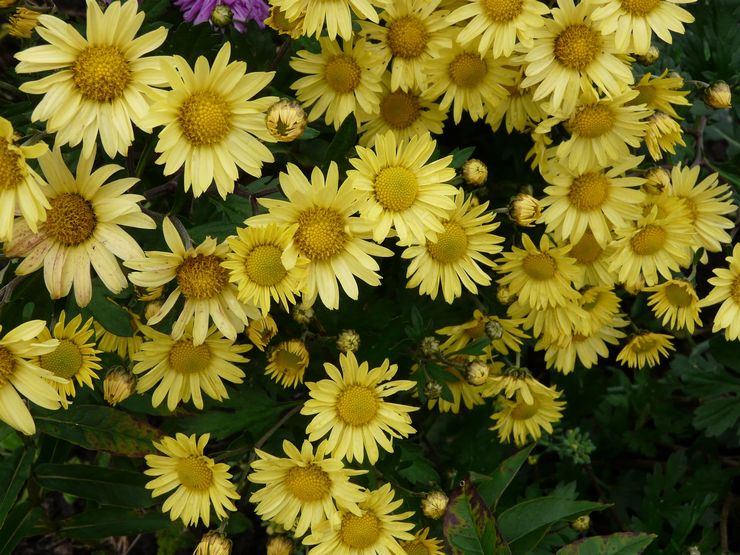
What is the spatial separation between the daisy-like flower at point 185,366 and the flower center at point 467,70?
2.97ft

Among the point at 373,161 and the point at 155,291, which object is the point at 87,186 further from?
the point at 373,161

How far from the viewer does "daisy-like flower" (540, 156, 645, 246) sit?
200 cm

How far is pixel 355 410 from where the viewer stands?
1779mm

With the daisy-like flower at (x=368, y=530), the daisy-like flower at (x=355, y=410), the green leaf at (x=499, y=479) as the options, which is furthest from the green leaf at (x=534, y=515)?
the daisy-like flower at (x=355, y=410)

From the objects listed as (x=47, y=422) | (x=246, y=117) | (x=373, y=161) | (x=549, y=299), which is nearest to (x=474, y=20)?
(x=373, y=161)

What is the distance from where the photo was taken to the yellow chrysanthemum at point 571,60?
1.83m

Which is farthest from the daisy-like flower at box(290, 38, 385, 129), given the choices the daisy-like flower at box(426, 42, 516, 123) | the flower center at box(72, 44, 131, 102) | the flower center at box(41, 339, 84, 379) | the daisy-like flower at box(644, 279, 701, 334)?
the daisy-like flower at box(644, 279, 701, 334)

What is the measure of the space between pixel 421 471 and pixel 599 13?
4.17 feet

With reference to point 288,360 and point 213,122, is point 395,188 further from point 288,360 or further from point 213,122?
point 288,360

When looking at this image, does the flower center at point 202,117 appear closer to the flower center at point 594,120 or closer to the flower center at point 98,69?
the flower center at point 98,69

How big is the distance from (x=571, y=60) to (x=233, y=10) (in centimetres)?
92

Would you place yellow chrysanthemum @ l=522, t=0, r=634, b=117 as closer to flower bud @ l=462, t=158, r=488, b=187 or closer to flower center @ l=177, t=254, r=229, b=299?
flower bud @ l=462, t=158, r=488, b=187

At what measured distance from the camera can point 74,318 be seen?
1764 millimetres

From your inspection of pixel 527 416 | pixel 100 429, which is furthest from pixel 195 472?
pixel 527 416
